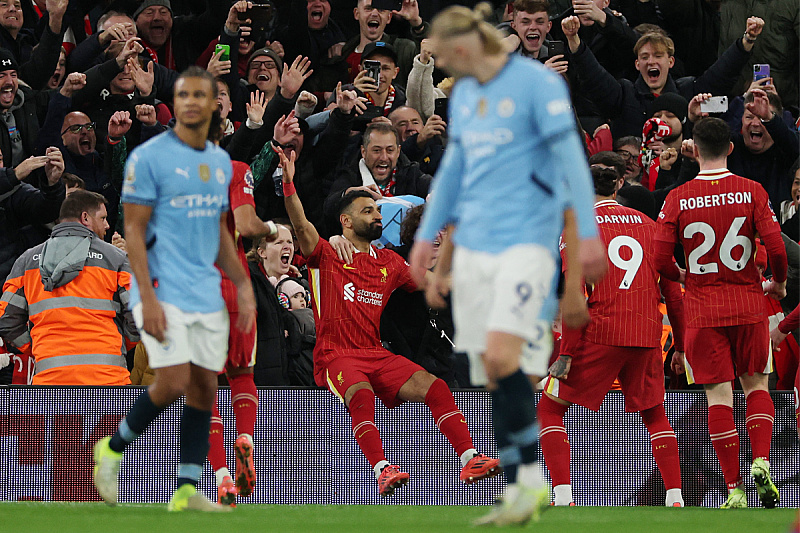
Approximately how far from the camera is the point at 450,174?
4734mm

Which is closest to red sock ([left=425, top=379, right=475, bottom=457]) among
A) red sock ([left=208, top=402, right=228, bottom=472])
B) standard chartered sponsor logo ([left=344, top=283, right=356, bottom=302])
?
standard chartered sponsor logo ([left=344, top=283, right=356, bottom=302])

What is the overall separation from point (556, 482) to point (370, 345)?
5.12 feet

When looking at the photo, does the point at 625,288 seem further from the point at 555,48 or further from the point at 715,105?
the point at 555,48

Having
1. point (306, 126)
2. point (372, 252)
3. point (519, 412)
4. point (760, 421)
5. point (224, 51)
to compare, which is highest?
point (224, 51)

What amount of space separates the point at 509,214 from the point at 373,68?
6.80 meters

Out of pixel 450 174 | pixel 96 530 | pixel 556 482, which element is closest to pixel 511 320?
pixel 450 174

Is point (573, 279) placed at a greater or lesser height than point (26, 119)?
lesser

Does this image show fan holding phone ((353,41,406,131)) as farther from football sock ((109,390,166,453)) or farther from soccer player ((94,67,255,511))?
football sock ((109,390,166,453))

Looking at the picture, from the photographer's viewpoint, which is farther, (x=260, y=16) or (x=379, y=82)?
(x=260, y=16)

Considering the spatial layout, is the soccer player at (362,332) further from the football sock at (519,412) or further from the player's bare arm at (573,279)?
the player's bare arm at (573,279)

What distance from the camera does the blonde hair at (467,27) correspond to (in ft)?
15.0

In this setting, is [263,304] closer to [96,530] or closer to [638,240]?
[638,240]

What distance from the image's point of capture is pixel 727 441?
24.5 feet

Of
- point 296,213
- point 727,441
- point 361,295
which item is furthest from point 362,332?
point 727,441
